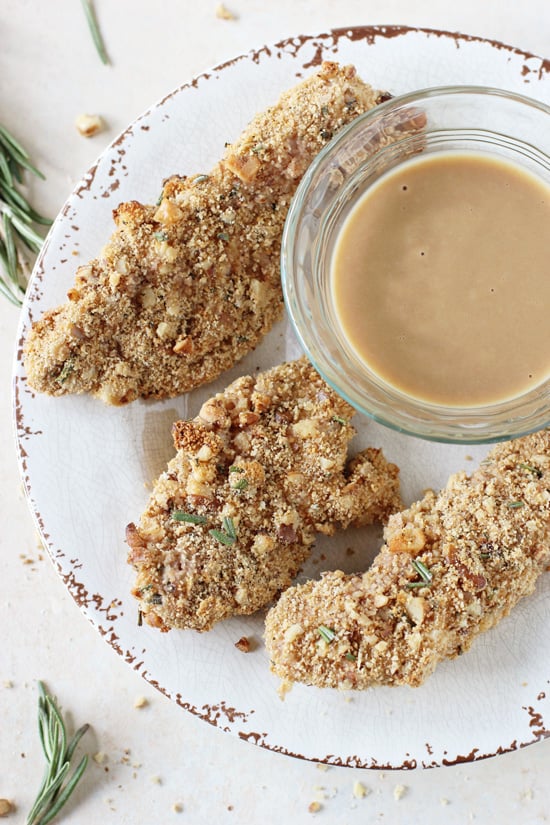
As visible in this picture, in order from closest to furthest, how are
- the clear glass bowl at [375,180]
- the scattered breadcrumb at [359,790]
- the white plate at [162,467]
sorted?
1. the clear glass bowl at [375,180]
2. the white plate at [162,467]
3. the scattered breadcrumb at [359,790]

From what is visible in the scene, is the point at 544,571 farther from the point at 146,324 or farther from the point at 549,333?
the point at 146,324

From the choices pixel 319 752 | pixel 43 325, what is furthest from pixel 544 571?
pixel 43 325

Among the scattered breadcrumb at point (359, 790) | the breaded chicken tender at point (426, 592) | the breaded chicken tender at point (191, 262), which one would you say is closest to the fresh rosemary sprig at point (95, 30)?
the breaded chicken tender at point (191, 262)

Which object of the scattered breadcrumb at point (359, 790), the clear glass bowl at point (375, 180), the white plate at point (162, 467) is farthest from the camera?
the scattered breadcrumb at point (359, 790)

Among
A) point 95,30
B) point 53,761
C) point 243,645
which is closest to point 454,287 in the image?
point 243,645

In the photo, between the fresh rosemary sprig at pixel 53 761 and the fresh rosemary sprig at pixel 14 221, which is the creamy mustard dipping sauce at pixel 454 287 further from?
the fresh rosemary sprig at pixel 53 761

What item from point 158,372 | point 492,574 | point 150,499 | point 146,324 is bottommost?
point 492,574

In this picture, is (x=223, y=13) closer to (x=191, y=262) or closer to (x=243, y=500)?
(x=191, y=262)
